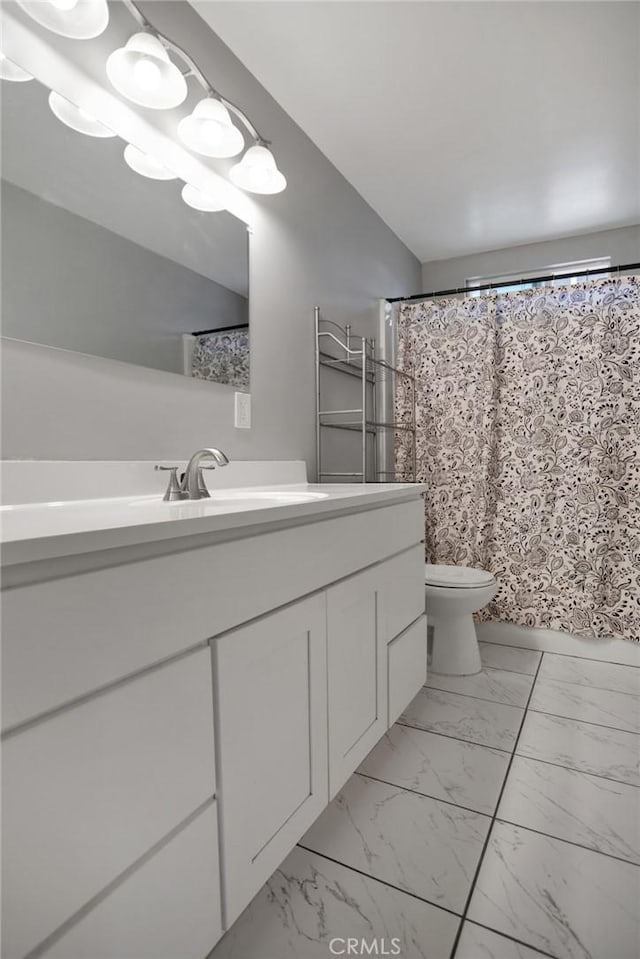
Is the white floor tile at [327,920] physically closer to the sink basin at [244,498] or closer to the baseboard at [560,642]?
the sink basin at [244,498]

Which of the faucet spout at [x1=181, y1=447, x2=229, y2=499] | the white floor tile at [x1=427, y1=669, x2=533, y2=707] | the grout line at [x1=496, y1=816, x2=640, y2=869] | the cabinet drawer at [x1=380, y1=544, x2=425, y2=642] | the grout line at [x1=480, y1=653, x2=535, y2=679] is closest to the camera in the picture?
the grout line at [x1=496, y1=816, x2=640, y2=869]

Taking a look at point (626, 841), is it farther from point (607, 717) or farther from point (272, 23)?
point (272, 23)

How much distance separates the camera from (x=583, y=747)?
157 cm

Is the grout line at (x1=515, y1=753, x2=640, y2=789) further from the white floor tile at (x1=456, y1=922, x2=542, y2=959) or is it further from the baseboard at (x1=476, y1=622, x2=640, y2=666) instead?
the baseboard at (x1=476, y1=622, x2=640, y2=666)

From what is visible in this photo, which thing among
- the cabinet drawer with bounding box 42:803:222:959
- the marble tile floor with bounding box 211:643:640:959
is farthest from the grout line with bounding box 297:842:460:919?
the cabinet drawer with bounding box 42:803:222:959

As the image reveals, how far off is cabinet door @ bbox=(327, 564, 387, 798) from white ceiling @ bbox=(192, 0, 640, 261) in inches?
66.4

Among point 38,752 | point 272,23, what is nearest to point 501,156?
point 272,23

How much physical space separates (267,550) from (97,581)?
14.3 inches

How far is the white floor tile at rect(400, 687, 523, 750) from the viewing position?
5.39 ft

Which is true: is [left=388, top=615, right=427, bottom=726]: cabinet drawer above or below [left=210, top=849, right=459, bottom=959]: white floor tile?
above

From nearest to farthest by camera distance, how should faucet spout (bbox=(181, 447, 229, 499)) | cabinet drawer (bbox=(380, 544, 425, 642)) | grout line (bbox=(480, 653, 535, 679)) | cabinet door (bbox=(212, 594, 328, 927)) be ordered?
cabinet door (bbox=(212, 594, 328, 927)) → faucet spout (bbox=(181, 447, 229, 499)) → cabinet drawer (bbox=(380, 544, 425, 642)) → grout line (bbox=(480, 653, 535, 679))

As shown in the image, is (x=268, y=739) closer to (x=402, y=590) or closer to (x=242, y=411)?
(x=402, y=590)

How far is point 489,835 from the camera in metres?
1.21

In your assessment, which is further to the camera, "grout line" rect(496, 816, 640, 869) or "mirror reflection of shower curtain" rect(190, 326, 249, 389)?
A: "mirror reflection of shower curtain" rect(190, 326, 249, 389)
